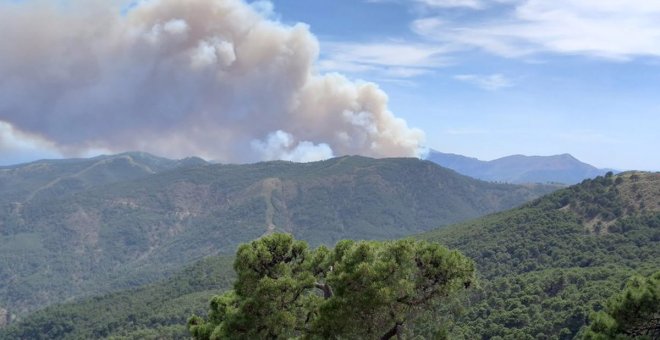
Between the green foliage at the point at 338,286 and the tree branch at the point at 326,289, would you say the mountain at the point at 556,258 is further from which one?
the green foliage at the point at 338,286

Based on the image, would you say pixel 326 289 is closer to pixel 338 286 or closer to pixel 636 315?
pixel 338 286

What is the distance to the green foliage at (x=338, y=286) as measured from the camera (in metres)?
27.2

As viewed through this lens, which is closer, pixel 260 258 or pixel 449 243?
pixel 260 258

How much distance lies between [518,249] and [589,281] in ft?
153

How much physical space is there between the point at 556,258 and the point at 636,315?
114 meters

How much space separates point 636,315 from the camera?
27.6m

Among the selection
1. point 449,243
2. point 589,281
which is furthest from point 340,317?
point 449,243

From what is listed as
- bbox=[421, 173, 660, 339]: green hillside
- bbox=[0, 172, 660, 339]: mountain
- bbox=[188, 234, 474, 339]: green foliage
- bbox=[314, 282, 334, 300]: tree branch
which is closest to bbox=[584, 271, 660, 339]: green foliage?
bbox=[188, 234, 474, 339]: green foliage

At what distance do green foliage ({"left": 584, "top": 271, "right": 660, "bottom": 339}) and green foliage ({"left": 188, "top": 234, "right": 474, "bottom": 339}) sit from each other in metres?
7.58

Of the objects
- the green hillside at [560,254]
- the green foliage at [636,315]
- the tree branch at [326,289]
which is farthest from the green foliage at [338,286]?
the green hillside at [560,254]

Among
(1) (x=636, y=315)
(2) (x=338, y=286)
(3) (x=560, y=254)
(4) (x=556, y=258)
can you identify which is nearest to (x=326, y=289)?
(2) (x=338, y=286)

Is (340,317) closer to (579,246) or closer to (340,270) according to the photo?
(340,270)

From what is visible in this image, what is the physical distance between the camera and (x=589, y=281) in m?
101

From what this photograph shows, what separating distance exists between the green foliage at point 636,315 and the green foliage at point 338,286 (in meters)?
7.58
